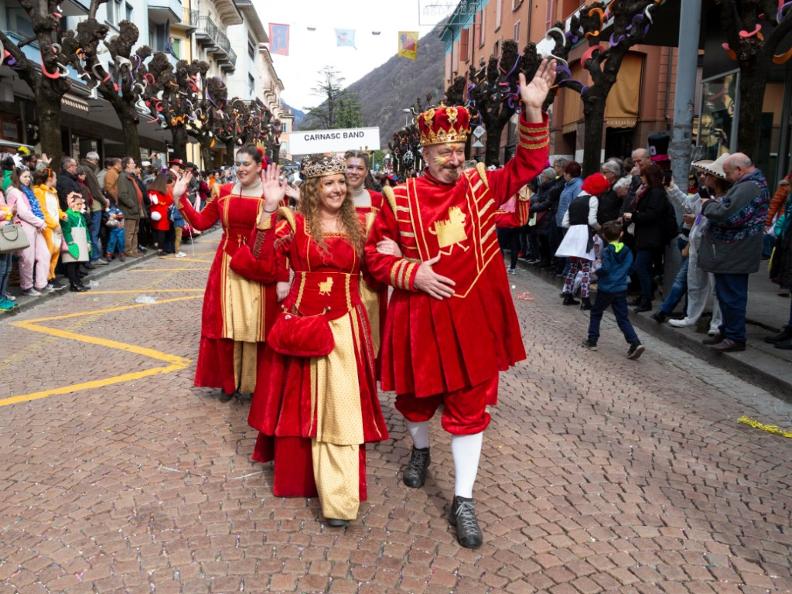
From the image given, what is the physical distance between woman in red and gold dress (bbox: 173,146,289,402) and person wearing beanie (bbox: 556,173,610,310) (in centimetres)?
525

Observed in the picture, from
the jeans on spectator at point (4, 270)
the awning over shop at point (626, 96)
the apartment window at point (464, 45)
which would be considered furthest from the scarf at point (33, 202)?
the apartment window at point (464, 45)

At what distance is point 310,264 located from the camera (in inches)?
139

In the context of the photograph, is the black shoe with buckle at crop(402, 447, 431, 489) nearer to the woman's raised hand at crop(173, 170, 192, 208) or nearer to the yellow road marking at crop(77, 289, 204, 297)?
the woman's raised hand at crop(173, 170, 192, 208)

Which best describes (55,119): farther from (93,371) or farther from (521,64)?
(521,64)

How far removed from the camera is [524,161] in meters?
3.24

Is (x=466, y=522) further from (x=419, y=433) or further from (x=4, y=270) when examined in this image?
(x=4, y=270)

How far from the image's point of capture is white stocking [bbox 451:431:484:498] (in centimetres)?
338

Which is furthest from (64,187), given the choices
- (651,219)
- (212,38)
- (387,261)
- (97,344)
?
(212,38)

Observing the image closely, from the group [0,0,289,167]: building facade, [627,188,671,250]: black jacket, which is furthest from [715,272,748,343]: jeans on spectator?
[0,0,289,167]: building facade

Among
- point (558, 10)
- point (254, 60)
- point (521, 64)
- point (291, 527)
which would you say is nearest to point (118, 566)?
point (291, 527)

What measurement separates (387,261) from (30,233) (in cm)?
784

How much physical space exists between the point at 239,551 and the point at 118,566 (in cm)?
51

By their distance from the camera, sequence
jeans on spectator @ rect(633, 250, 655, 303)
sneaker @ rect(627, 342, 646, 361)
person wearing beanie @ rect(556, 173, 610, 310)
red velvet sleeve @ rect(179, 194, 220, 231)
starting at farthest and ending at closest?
person wearing beanie @ rect(556, 173, 610, 310)
jeans on spectator @ rect(633, 250, 655, 303)
sneaker @ rect(627, 342, 646, 361)
red velvet sleeve @ rect(179, 194, 220, 231)

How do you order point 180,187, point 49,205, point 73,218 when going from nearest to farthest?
1. point 180,187
2. point 49,205
3. point 73,218
